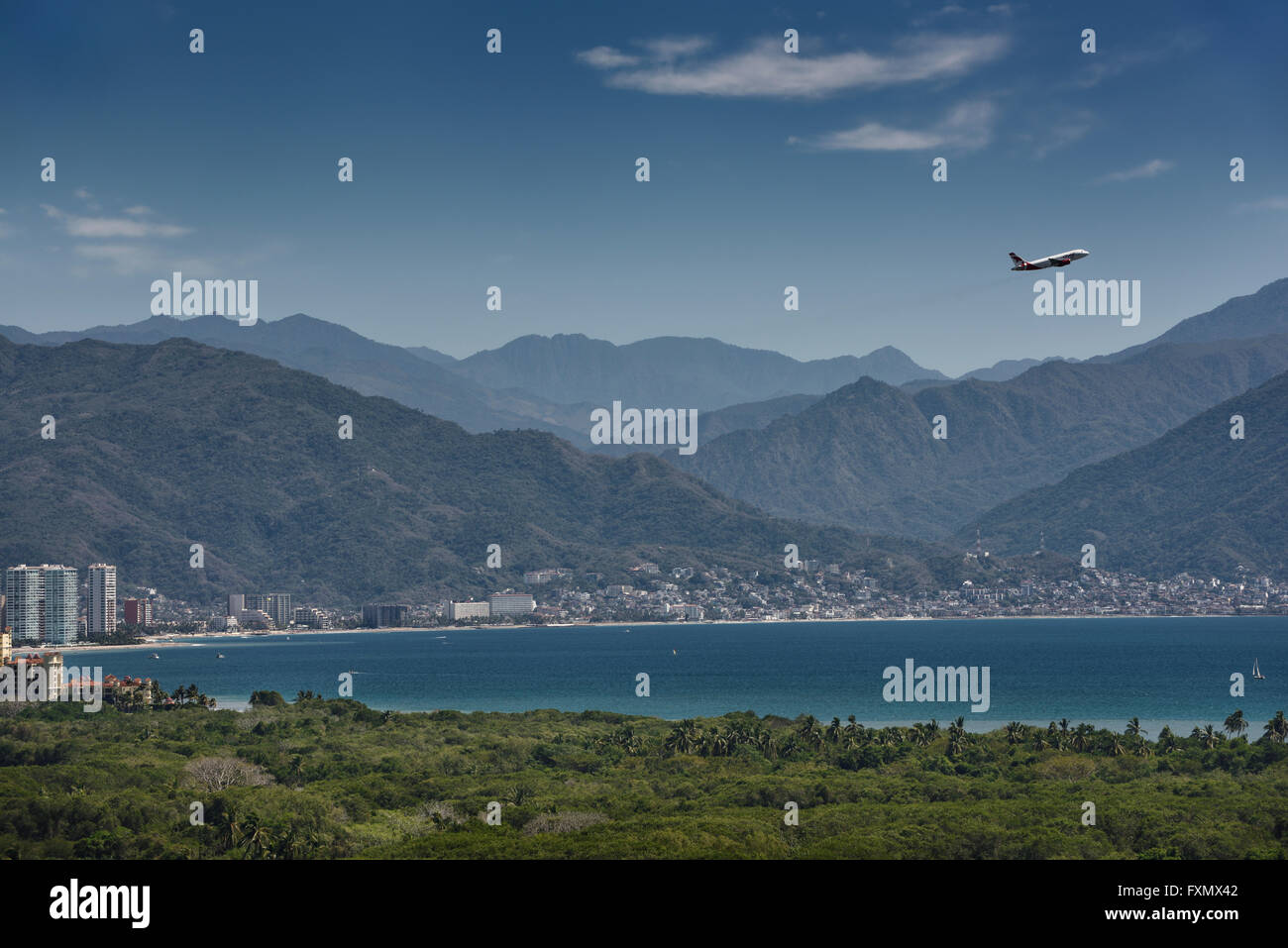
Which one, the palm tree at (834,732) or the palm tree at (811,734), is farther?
the palm tree at (834,732)

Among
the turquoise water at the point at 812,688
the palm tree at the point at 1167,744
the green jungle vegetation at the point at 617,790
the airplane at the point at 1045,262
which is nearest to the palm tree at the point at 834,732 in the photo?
the green jungle vegetation at the point at 617,790

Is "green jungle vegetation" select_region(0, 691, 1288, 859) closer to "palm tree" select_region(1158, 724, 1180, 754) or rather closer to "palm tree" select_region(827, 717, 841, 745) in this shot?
"palm tree" select_region(827, 717, 841, 745)

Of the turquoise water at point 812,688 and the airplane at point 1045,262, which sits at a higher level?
the airplane at point 1045,262

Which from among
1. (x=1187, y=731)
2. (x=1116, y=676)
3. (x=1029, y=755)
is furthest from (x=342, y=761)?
(x=1116, y=676)

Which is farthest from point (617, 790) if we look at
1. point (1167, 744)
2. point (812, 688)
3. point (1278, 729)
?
point (812, 688)

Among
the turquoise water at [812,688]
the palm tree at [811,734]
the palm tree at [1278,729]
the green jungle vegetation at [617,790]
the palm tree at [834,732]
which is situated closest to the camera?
the green jungle vegetation at [617,790]

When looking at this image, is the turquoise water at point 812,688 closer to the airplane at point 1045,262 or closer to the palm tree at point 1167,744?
the palm tree at point 1167,744

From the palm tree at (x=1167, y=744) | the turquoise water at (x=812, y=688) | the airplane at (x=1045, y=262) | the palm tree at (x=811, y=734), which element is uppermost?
the airplane at (x=1045, y=262)

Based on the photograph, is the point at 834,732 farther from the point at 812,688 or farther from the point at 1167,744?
the point at 812,688
